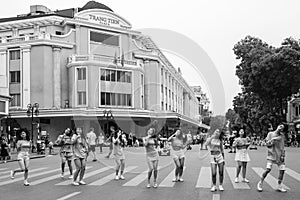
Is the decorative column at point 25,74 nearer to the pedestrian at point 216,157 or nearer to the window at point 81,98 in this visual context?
the window at point 81,98

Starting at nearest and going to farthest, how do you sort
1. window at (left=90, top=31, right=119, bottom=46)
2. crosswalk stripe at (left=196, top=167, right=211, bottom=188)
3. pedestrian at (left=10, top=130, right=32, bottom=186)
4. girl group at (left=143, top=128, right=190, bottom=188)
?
girl group at (left=143, top=128, right=190, bottom=188) → crosswalk stripe at (left=196, top=167, right=211, bottom=188) → pedestrian at (left=10, top=130, right=32, bottom=186) → window at (left=90, top=31, right=119, bottom=46)

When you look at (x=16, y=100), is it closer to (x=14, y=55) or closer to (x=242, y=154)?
(x=14, y=55)

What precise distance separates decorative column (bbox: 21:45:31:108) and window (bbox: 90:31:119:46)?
9673 millimetres

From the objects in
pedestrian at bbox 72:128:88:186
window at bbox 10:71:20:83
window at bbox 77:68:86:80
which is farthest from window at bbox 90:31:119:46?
pedestrian at bbox 72:128:88:186

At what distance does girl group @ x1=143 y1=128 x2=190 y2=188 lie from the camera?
13336mm

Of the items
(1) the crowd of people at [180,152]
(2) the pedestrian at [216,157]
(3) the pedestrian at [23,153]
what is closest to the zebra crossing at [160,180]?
(1) the crowd of people at [180,152]

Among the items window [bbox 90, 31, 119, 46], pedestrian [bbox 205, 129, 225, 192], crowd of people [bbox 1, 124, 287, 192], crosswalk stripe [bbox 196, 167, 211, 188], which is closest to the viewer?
crowd of people [bbox 1, 124, 287, 192]

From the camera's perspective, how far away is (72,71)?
60094mm

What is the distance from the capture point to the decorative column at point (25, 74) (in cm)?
5952

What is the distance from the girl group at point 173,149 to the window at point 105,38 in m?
51.5

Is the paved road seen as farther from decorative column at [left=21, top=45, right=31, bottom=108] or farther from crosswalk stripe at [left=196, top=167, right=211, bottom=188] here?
decorative column at [left=21, top=45, right=31, bottom=108]

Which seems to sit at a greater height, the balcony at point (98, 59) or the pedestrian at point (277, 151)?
the balcony at point (98, 59)

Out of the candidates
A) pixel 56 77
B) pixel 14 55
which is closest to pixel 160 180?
pixel 56 77

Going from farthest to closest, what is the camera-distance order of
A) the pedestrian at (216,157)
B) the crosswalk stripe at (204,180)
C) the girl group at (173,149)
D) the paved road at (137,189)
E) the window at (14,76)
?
the window at (14,76) < the crosswalk stripe at (204,180) < the girl group at (173,149) < the pedestrian at (216,157) < the paved road at (137,189)
